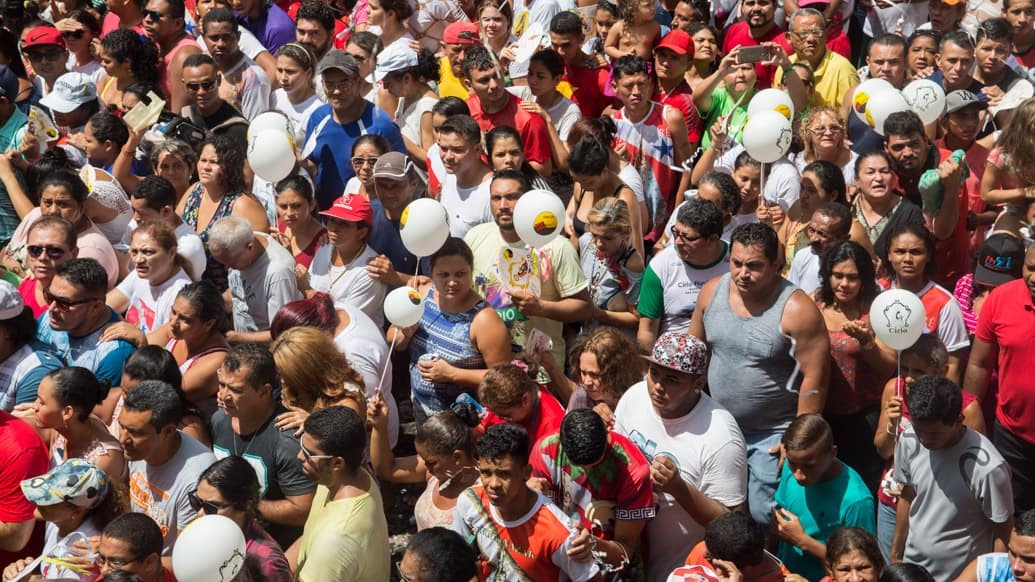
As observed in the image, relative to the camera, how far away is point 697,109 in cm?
876

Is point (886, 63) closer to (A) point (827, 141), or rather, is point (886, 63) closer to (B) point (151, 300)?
(A) point (827, 141)

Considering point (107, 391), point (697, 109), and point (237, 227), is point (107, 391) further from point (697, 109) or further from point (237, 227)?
point (697, 109)

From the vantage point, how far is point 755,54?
8281 mm

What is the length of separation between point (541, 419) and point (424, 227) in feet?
4.45

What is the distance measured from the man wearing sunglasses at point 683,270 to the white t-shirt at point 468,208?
1.20 m

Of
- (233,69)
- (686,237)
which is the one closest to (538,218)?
(686,237)

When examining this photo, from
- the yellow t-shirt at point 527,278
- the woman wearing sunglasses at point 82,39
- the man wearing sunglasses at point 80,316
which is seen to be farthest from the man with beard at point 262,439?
the woman wearing sunglasses at point 82,39

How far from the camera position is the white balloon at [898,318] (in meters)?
5.43

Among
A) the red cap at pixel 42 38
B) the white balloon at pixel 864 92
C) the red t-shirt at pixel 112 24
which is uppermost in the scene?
the white balloon at pixel 864 92

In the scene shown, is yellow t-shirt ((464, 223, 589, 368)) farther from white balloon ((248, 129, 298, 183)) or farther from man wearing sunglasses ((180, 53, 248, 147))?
man wearing sunglasses ((180, 53, 248, 147))

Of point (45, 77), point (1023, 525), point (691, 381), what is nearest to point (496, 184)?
point (691, 381)

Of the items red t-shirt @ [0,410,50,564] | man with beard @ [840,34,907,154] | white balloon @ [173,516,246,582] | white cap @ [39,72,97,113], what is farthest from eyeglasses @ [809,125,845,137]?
white cap @ [39,72,97,113]

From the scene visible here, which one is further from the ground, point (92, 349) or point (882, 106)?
point (882, 106)

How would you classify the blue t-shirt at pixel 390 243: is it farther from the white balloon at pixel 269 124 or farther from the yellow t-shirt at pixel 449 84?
the yellow t-shirt at pixel 449 84
